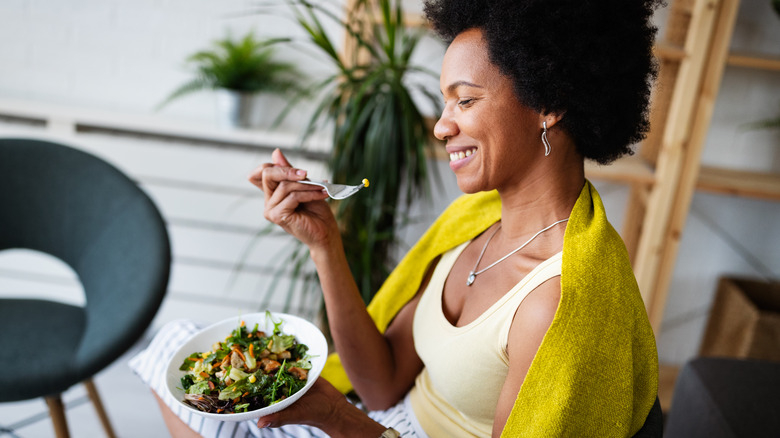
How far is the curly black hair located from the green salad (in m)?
0.56

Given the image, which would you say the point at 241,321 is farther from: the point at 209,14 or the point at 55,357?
the point at 209,14

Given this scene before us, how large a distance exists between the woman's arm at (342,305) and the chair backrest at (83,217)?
0.60 m

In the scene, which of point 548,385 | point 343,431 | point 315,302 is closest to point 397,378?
point 343,431

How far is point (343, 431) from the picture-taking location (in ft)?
3.18

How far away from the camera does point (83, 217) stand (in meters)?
1.71

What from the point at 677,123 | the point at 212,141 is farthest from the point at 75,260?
the point at 677,123

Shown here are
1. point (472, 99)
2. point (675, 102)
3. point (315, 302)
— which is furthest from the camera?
point (315, 302)

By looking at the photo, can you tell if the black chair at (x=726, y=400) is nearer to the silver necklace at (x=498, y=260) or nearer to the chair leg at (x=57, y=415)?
the silver necklace at (x=498, y=260)

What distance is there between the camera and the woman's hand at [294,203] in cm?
105

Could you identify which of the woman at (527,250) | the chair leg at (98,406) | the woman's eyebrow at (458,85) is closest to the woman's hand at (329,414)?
the woman at (527,250)

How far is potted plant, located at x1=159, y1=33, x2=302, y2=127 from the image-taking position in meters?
2.26

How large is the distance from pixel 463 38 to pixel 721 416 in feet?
3.34

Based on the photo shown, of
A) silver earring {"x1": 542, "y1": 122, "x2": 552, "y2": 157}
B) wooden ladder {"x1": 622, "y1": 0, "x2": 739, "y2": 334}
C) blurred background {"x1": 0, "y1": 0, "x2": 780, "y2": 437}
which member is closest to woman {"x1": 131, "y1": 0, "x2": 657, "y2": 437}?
silver earring {"x1": 542, "y1": 122, "x2": 552, "y2": 157}

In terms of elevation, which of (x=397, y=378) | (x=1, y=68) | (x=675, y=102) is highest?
(x=675, y=102)
